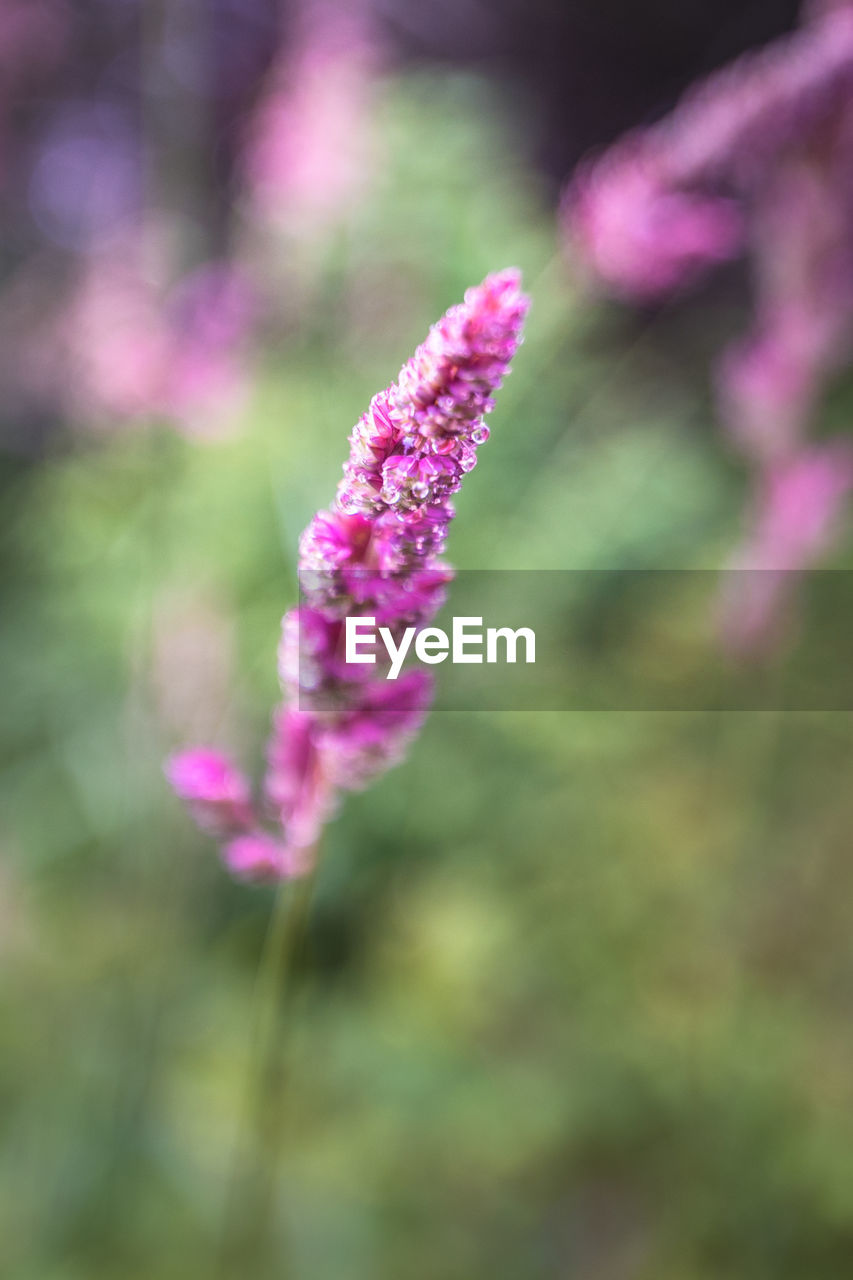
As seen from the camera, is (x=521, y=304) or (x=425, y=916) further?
(x=425, y=916)

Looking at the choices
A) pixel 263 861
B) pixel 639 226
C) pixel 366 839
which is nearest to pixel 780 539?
pixel 639 226

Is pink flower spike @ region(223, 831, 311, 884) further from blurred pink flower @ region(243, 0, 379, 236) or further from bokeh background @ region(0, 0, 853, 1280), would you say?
blurred pink flower @ region(243, 0, 379, 236)

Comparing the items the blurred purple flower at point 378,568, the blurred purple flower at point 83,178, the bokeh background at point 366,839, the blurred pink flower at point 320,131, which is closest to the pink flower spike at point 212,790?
the blurred purple flower at point 378,568

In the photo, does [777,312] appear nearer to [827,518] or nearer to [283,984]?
[827,518]

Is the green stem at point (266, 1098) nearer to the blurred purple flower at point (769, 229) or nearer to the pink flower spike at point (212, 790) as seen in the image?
the pink flower spike at point (212, 790)

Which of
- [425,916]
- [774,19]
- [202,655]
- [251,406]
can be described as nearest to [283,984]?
[202,655]

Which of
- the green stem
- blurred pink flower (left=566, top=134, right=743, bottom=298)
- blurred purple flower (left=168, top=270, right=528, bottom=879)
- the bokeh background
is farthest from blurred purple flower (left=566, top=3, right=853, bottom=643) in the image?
the green stem

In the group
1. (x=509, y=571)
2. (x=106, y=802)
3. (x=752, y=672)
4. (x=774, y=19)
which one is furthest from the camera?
(x=774, y=19)
